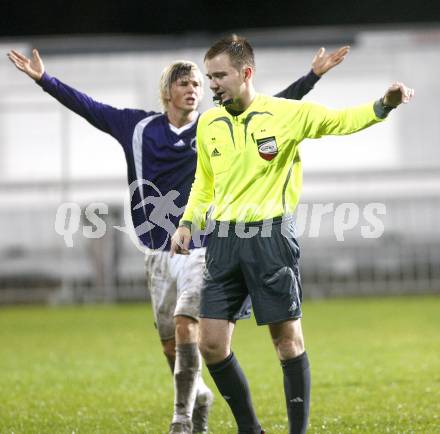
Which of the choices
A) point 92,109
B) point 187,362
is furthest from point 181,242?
point 92,109

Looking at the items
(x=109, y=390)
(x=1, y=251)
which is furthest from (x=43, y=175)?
(x=109, y=390)

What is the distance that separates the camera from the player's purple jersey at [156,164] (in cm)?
545

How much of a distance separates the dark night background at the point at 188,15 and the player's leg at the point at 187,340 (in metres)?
14.2

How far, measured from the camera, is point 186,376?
5.00m

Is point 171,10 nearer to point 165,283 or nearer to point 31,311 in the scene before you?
point 31,311

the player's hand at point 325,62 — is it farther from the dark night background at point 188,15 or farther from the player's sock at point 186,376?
the dark night background at point 188,15

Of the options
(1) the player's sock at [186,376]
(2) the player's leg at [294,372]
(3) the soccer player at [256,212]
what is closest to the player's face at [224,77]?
(3) the soccer player at [256,212]

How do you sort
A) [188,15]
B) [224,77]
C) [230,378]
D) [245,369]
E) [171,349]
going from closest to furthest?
1. [224,77]
2. [230,378]
3. [171,349]
4. [245,369]
5. [188,15]

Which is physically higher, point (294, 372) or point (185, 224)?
point (185, 224)

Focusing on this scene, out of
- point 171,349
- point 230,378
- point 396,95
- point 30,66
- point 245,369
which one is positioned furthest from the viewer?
point 245,369

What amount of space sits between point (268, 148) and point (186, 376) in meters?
1.36

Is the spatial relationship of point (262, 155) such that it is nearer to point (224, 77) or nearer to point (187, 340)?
point (224, 77)

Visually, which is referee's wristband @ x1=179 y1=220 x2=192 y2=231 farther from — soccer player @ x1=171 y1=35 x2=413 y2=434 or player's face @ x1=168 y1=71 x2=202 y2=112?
player's face @ x1=168 y1=71 x2=202 y2=112

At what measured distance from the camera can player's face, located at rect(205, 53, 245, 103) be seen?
439 centimetres
